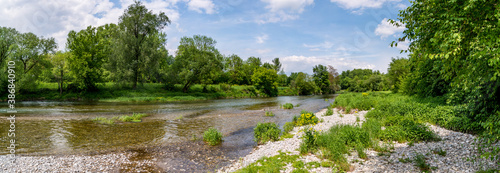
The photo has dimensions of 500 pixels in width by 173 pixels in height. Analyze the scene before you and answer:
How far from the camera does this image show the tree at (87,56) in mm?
40853

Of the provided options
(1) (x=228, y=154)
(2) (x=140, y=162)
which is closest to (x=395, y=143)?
(1) (x=228, y=154)

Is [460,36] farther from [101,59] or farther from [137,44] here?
[101,59]

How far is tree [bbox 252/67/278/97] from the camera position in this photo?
6975 cm

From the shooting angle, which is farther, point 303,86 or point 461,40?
point 303,86

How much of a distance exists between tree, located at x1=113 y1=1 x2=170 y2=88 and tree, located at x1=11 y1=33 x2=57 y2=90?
13145 millimetres

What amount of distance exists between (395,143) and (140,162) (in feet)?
39.2

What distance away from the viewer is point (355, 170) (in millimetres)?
7727

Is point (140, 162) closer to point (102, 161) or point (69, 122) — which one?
point (102, 161)

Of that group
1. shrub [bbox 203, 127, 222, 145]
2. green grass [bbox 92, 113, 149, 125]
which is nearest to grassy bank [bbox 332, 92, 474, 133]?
shrub [bbox 203, 127, 222, 145]

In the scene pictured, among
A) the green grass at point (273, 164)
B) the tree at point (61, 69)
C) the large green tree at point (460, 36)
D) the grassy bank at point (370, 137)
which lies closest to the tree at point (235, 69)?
the tree at point (61, 69)

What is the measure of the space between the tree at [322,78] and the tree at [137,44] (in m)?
67.3

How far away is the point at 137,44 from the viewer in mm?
44312

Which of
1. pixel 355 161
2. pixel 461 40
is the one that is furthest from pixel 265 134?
pixel 461 40

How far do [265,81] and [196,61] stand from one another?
87.6 ft
